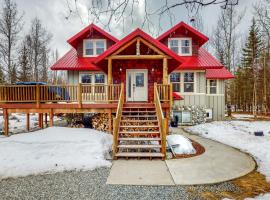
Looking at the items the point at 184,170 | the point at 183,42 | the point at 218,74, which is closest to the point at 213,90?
the point at 218,74

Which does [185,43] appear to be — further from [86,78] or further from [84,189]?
[84,189]

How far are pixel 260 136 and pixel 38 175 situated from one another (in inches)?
415

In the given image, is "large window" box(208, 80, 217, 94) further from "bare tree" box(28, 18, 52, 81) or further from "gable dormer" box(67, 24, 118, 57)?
"bare tree" box(28, 18, 52, 81)

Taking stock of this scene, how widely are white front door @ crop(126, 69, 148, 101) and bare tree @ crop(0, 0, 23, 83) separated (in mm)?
16947

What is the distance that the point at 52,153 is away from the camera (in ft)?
21.1

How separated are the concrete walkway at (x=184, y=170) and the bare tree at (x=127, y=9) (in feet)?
12.2

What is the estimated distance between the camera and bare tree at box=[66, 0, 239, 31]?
8.62 ft

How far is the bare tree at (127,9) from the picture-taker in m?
2.63

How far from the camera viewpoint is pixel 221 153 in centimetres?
729

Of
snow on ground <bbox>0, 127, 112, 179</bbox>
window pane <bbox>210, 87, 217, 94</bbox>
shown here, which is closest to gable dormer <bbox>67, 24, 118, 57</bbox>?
snow on ground <bbox>0, 127, 112, 179</bbox>

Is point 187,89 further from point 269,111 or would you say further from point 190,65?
point 269,111

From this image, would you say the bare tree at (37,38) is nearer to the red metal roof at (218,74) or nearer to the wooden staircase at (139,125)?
the red metal roof at (218,74)

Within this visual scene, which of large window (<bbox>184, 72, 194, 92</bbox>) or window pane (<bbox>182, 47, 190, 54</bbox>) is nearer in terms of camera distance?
large window (<bbox>184, 72, 194, 92</bbox>)

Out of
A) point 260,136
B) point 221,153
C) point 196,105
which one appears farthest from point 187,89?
point 221,153
